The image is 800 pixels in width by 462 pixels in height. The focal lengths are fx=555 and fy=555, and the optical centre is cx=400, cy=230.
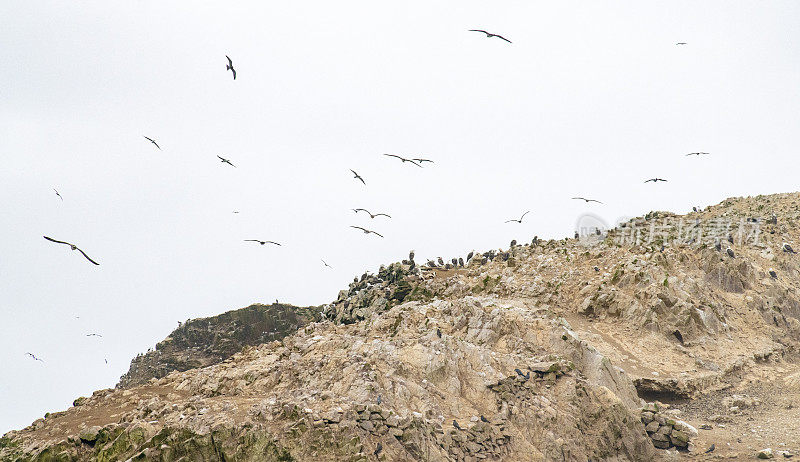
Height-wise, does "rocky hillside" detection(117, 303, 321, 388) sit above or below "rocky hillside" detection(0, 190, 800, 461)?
below

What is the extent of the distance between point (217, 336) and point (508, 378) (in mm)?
27172

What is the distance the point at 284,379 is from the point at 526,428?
258 inches

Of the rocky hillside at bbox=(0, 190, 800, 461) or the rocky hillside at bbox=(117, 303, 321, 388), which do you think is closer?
the rocky hillside at bbox=(0, 190, 800, 461)

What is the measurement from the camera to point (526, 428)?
14.4 m

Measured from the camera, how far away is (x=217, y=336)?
123 ft

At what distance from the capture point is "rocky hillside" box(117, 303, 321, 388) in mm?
34750

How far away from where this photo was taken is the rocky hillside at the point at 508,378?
12422 millimetres

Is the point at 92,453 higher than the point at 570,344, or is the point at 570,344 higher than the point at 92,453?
the point at 570,344

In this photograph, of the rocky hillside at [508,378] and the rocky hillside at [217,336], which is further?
the rocky hillside at [217,336]

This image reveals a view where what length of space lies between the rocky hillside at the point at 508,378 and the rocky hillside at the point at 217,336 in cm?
813

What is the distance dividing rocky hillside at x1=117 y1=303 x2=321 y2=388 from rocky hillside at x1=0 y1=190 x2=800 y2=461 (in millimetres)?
8132

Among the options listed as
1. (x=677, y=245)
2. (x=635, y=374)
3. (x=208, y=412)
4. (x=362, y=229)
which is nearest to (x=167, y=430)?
(x=208, y=412)

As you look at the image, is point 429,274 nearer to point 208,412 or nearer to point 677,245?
point 677,245

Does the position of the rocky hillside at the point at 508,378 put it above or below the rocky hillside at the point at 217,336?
above
